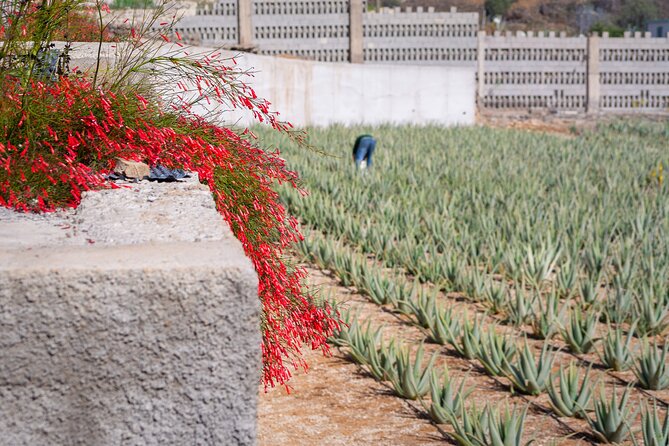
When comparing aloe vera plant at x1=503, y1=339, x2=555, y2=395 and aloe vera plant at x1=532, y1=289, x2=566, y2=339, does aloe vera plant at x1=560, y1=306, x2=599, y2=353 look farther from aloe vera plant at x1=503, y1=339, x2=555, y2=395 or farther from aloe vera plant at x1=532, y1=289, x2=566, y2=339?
aloe vera plant at x1=503, y1=339, x2=555, y2=395

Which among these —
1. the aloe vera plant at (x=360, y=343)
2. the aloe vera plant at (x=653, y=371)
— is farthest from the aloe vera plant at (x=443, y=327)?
the aloe vera plant at (x=653, y=371)

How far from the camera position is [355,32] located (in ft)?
66.2

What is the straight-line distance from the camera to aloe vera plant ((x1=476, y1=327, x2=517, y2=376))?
390 cm

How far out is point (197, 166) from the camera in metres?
2.99

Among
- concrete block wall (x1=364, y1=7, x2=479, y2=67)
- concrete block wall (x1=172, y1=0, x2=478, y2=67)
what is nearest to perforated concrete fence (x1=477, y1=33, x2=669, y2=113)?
concrete block wall (x1=364, y1=7, x2=479, y2=67)

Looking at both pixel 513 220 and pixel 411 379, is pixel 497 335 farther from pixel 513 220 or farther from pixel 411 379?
pixel 513 220

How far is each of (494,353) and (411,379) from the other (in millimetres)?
482

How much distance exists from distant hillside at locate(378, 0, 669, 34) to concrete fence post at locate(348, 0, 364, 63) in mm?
35042

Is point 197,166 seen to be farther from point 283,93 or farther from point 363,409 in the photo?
point 283,93

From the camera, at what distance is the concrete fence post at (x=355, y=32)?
20.1 metres

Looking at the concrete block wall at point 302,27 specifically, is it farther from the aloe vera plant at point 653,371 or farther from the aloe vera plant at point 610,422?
the aloe vera plant at point 610,422

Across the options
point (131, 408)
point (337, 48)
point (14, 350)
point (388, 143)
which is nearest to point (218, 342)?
point (131, 408)

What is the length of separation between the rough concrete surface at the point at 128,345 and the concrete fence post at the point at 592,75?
20966 millimetres

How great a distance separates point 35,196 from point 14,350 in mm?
871
